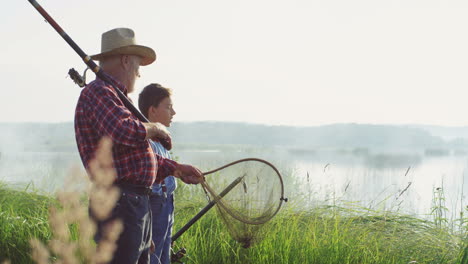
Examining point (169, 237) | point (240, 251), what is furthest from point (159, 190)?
point (240, 251)

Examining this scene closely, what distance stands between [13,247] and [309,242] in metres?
3.32

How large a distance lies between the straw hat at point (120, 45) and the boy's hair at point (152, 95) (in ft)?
2.00

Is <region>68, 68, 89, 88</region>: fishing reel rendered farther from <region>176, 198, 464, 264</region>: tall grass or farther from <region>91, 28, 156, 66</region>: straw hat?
<region>176, 198, 464, 264</region>: tall grass

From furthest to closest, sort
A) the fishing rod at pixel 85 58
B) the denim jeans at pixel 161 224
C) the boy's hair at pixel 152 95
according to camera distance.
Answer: the boy's hair at pixel 152 95 < the denim jeans at pixel 161 224 < the fishing rod at pixel 85 58

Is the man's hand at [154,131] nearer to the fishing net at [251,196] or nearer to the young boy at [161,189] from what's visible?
the young boy at [161,189]

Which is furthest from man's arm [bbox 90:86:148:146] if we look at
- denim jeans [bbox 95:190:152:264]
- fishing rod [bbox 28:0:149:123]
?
denim jeans [bbox 95:190:152:264]

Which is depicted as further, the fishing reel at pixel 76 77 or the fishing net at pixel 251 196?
the fishing net at pixel 251 196

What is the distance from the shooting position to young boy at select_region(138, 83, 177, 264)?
3328 mm

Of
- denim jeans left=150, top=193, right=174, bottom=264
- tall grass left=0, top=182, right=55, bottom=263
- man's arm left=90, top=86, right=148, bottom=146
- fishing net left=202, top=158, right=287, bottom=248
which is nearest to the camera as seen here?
man's arm left=90, top=86, right=148, bottom=146

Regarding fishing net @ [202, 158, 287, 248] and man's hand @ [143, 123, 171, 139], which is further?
fishing net @ [202, 158, 287, 248]

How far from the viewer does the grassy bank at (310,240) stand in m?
4.45

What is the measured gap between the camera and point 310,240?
4512 mm

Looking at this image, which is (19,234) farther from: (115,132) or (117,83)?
(115,132)

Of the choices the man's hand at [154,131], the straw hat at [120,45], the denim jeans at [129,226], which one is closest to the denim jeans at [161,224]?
the denim jeans at [129,226]
